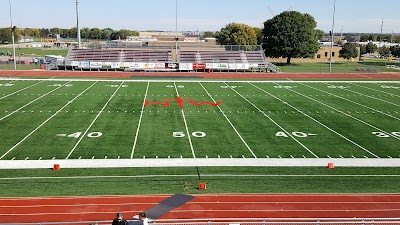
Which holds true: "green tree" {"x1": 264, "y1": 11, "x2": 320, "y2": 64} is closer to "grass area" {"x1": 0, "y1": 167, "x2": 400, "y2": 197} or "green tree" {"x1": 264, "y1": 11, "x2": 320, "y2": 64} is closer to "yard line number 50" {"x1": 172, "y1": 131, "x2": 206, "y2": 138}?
"yard line number 50" {"x1": 172, "y1": 131, "x2": 206, "y2": 138}

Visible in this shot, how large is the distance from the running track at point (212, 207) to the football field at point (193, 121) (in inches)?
193

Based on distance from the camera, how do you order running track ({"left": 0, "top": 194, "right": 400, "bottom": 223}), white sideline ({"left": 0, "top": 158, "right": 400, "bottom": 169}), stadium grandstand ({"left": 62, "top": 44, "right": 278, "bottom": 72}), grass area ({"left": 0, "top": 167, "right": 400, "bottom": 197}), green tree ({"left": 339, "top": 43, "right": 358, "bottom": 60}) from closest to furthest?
1. running track ({"left": 0, "top": 194, "right": 400, "bottom": 223})
2. grass area ({"left": 0, "top": 167, "right": 400, "bottom": 197})
3. white sideline ({"left": 0, "top": 158, "right": 400, "bottom": 169})
4. stadium grandstand ({"left": 62, "top": 44, "right": 278, "bottom": 72})
5. green tree ({"left": 339, "top": 43, "right": 358, "bottom": 60})

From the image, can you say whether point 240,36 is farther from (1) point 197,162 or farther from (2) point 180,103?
(1) point 197,162

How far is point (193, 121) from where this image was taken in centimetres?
2639

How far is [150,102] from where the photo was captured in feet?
107

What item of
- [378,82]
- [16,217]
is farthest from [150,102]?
[378,82]

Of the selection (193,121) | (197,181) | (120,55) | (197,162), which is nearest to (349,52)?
(120,55)

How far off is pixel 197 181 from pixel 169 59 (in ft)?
159

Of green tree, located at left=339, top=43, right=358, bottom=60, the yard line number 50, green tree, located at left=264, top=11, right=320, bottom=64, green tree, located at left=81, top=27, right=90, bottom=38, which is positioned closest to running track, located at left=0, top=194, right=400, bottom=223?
the yard line number 50

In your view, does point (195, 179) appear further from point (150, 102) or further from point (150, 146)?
point (150, 102)

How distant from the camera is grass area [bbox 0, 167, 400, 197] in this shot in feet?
49.7

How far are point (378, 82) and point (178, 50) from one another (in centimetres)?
3066

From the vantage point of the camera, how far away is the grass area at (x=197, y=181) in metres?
15.2

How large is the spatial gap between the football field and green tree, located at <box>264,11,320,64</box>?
102ft
